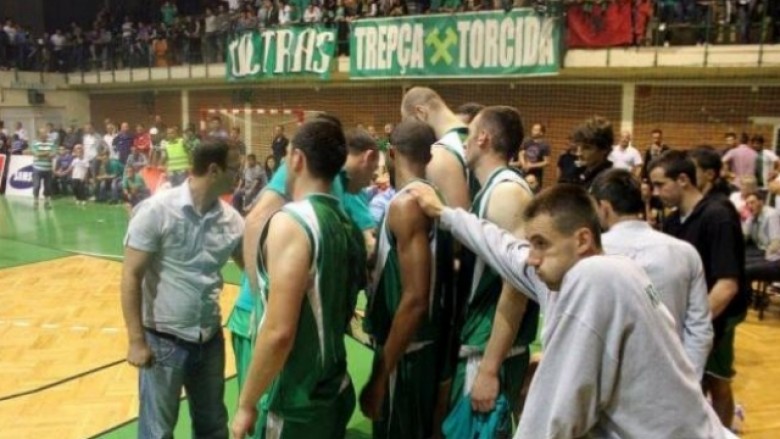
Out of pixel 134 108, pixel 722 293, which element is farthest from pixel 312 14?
pixel 722 293

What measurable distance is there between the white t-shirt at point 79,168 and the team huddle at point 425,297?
13.9 m

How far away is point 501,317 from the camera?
2.45m

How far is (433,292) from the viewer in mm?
2697

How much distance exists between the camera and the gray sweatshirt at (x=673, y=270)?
8.48 feet

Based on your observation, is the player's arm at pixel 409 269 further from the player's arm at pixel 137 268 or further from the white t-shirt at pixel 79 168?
the white t-shirt at pixel 79 168

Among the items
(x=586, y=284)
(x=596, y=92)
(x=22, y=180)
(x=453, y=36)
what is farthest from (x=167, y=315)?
(x=22, y=180)

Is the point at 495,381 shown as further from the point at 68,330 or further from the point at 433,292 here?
the point at 68,330

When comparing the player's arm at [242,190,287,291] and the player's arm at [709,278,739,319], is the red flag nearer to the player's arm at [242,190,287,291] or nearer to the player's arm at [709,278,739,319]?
the player's arm at [709,278,739,319]

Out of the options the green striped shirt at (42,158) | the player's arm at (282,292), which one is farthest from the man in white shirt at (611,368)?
the green striped shirt at (42,158)

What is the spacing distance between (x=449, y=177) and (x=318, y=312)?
96 centimetres

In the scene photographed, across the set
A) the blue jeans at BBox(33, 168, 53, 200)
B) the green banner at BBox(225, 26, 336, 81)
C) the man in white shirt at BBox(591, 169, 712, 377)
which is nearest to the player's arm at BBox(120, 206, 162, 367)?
the man in white shirt at BBox(591, 169, 712, 377)

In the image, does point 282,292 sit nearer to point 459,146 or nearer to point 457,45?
point 459,146

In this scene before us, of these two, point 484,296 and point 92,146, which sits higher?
point 484,296

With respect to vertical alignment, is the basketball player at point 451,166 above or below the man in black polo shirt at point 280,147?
above
